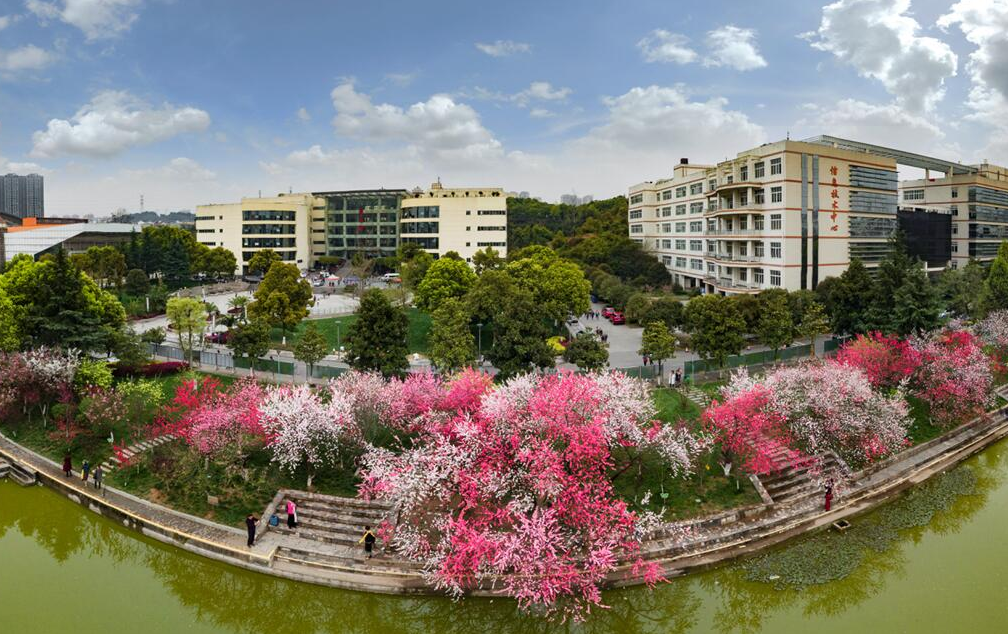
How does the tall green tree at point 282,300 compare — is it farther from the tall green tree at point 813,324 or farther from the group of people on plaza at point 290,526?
the tall green tree at point 813,324

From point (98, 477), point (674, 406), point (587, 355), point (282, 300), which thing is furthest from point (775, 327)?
point (98, 477)

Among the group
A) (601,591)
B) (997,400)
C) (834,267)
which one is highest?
(834,267)

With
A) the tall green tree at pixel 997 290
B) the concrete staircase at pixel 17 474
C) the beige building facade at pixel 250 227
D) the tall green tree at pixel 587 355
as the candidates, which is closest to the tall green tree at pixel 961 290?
the tall green tree at pixel 997 290

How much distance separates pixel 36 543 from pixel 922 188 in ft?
209

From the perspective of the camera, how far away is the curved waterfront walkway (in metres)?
12.8

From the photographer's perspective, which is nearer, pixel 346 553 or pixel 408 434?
pixel 346 553

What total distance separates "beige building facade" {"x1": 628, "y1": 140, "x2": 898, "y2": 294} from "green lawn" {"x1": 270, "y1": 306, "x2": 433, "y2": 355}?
1897 cm

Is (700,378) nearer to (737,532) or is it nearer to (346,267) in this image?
(737,532)

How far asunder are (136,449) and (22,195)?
156m

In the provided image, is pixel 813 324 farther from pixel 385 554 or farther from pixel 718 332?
pixel 385 554

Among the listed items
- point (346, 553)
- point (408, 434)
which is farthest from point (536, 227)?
point (346, 553)

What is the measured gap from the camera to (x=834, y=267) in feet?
119

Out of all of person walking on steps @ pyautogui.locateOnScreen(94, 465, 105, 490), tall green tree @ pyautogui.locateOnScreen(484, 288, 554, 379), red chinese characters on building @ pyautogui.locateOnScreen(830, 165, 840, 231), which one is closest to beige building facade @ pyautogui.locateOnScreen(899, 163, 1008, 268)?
red chinese characters on building @ pyautogui.locateOnScreen(830, 165, 840, 231)

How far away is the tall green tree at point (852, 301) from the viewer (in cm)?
2714
